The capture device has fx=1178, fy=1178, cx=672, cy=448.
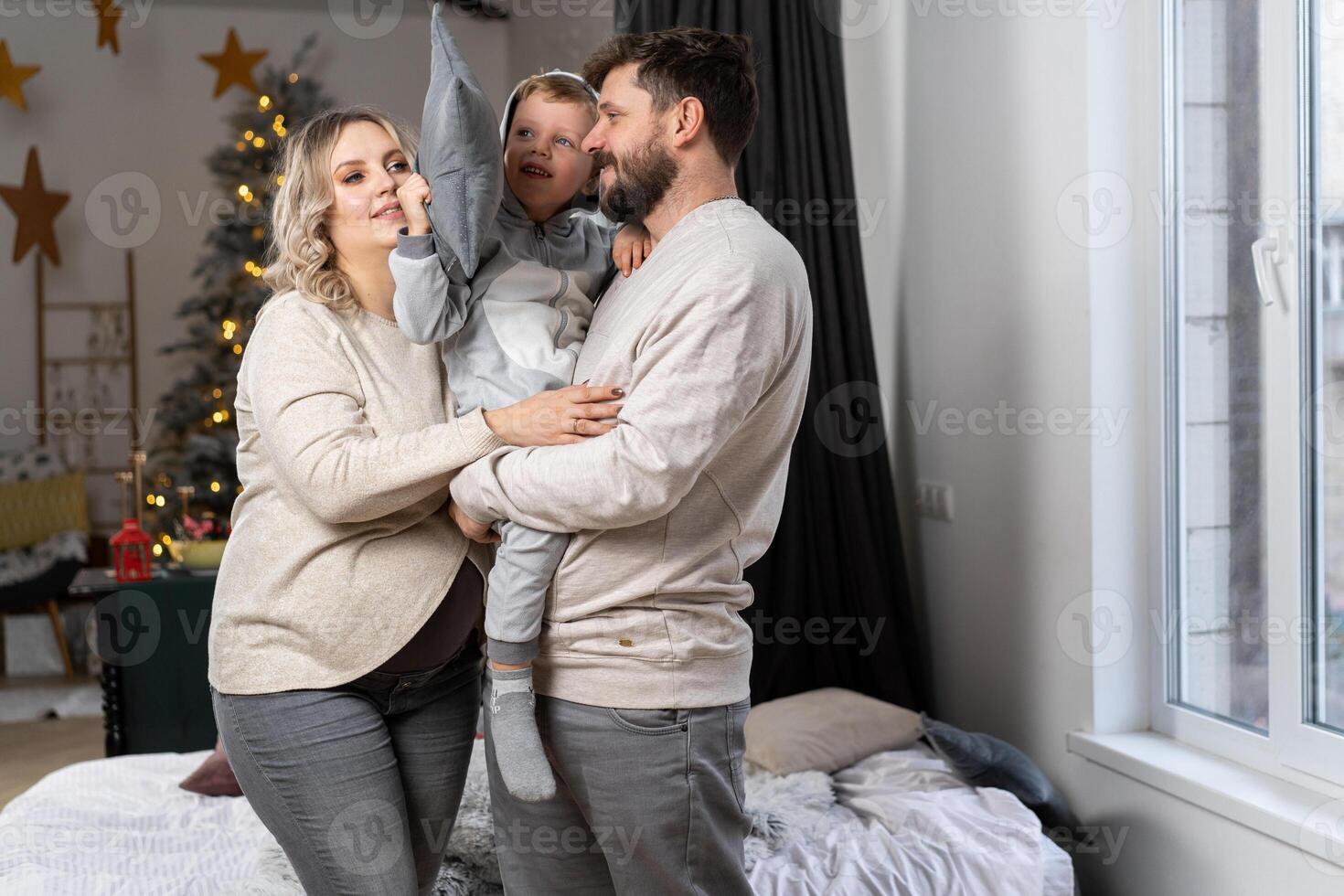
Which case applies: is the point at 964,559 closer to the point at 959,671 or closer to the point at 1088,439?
the point at 959,671

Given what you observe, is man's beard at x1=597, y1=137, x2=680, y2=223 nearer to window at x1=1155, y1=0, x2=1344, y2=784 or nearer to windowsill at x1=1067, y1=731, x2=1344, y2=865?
window at x1=1155, y1=0, x2=1344, y2=784

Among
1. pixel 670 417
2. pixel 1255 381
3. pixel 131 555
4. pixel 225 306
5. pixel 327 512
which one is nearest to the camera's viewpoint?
pixel 670 417

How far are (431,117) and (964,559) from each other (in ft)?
6.13

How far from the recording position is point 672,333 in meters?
1.31

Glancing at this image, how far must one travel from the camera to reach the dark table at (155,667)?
11.0 ft

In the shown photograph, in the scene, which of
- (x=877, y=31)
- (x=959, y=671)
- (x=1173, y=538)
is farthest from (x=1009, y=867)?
(x=877, y=31)

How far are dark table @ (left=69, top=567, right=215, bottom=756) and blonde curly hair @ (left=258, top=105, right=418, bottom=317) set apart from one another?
85.2 inches

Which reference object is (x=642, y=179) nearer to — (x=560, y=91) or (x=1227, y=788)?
(x=560, y=91)

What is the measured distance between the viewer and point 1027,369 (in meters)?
2.53

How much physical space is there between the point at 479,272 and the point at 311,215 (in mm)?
229

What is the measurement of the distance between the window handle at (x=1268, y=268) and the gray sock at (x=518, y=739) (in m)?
1.42

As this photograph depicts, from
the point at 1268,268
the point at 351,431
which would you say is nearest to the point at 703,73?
the point at 351,431

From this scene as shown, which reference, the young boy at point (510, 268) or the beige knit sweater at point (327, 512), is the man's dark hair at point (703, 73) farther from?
the beige knit sweater at point (327, 512)

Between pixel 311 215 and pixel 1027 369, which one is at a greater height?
pixel 311 215
